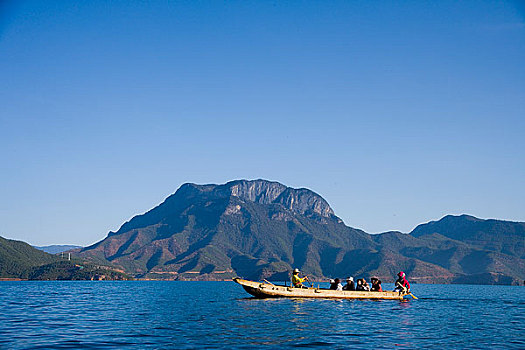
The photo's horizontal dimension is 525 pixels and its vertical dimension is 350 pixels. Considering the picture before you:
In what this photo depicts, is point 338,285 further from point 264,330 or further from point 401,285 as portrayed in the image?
point 264,330

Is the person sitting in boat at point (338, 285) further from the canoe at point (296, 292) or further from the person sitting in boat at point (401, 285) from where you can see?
the person sitting in boat at point (401, 285)

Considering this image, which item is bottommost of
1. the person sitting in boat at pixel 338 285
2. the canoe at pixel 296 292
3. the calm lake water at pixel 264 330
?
the calm lake water at pixel 264 330

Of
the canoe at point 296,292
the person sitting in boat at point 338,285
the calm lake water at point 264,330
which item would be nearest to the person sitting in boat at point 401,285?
the canoe at point 296,292

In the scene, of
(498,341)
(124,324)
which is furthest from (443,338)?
(124,324)

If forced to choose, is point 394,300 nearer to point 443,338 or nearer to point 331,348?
point 443,338

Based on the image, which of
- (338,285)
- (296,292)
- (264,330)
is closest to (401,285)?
(338,285)

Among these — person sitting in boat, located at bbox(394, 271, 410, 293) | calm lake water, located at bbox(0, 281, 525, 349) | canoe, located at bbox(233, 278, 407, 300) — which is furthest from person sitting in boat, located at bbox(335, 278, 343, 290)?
calm lake water, located at bbox(0, 281, 525, 349)

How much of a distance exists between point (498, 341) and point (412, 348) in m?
11.1

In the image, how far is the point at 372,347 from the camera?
1688 inches

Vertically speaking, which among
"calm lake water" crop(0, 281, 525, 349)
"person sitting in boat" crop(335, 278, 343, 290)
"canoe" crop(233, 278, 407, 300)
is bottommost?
"calm lake water" crop(0, 281, 525, 349)

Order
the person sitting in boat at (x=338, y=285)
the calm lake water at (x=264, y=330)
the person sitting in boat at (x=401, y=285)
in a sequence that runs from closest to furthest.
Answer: the calm lake water at (x=264, y=330) → the person sitting in boat at (x=338, y=285) → the person sitting in boat at (x=401, y=285)

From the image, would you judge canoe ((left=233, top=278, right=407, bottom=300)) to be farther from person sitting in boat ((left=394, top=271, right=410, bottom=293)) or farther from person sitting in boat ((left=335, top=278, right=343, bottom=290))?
person sitting in boat ((left=394, top=271, right=410, bottom=293))

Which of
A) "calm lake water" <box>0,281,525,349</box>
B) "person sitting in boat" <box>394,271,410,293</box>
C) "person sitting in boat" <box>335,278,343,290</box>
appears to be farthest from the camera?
"person sitting in boat" <box>394,271,410,293</box>

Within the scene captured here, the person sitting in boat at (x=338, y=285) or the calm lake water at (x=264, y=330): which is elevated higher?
the person sitting in boat at (x=338, y=285)
